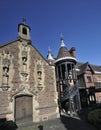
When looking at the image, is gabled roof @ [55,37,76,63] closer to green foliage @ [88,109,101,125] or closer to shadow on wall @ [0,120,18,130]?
green foliage @ [88,109,101,125]

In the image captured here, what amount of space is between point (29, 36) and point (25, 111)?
8.21 meters

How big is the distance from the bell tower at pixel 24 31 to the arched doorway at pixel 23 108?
653 centimetres

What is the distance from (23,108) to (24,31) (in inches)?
337

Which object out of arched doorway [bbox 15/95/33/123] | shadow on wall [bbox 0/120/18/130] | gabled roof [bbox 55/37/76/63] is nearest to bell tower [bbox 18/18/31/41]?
gabled roof [bbox 55/37/76/63]

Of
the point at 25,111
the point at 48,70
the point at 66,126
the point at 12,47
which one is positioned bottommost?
the point at 66,126

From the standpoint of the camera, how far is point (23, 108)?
12.0m

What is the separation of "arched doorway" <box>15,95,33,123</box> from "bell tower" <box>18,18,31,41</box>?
21.4 feet

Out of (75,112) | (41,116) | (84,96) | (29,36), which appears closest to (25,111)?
(41,116)

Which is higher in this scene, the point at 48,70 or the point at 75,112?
the point at 48,70

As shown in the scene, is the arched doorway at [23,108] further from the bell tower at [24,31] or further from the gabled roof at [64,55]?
the gabled roof at [64,55]

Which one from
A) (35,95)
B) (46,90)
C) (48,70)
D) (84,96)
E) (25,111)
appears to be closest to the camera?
(25,111)

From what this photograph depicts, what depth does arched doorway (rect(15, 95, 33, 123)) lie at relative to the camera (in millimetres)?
11492

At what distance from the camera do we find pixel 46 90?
13766 mm

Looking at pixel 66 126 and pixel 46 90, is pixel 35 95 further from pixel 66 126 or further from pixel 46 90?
pixel 66 126
